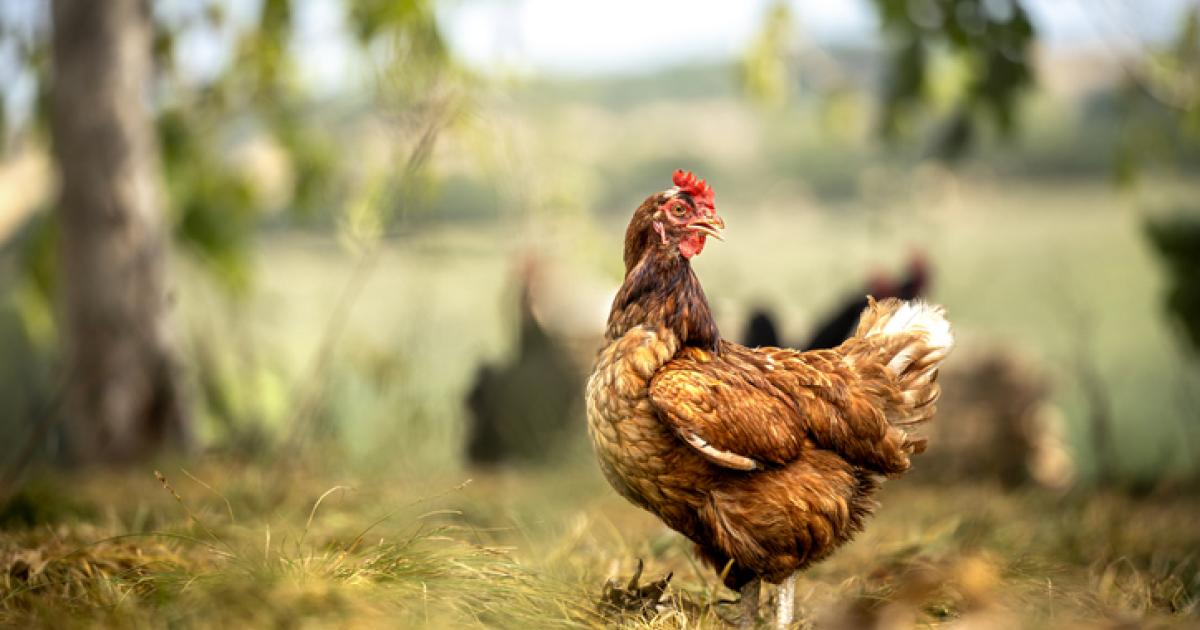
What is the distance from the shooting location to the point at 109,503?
3867 millimetres

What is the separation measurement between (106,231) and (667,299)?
4.22 meters

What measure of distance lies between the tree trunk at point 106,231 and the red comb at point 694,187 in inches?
163

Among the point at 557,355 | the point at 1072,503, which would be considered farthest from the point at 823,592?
the point at 557,355

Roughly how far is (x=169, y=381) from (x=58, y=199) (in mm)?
1196

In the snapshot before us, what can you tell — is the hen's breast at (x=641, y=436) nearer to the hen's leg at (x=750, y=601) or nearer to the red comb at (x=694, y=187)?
the hen's leg at (x=750, y=601)

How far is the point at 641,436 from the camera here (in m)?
2.38

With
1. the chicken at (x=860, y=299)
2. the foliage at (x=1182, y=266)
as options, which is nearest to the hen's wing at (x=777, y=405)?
the chicken at (x=860, y=299)

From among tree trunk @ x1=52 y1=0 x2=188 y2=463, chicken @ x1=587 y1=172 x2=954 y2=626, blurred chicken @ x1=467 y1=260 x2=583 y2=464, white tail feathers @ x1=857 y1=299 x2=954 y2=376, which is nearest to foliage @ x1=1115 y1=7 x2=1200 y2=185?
white tail feathers @ x1=857 y1=299 x2=954 y2=376

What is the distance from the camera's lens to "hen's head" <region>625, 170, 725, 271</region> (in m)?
2.53

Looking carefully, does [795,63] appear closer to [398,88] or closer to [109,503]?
[398,88]

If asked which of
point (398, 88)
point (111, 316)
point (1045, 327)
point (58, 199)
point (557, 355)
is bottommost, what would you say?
point (1045, 327)

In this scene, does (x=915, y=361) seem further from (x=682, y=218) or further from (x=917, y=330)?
(x=682, y=218)

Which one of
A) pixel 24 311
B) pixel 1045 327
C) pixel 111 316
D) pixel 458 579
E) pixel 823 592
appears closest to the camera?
pixel 458 579

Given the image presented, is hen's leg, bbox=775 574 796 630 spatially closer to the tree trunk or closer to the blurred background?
the blurred background
